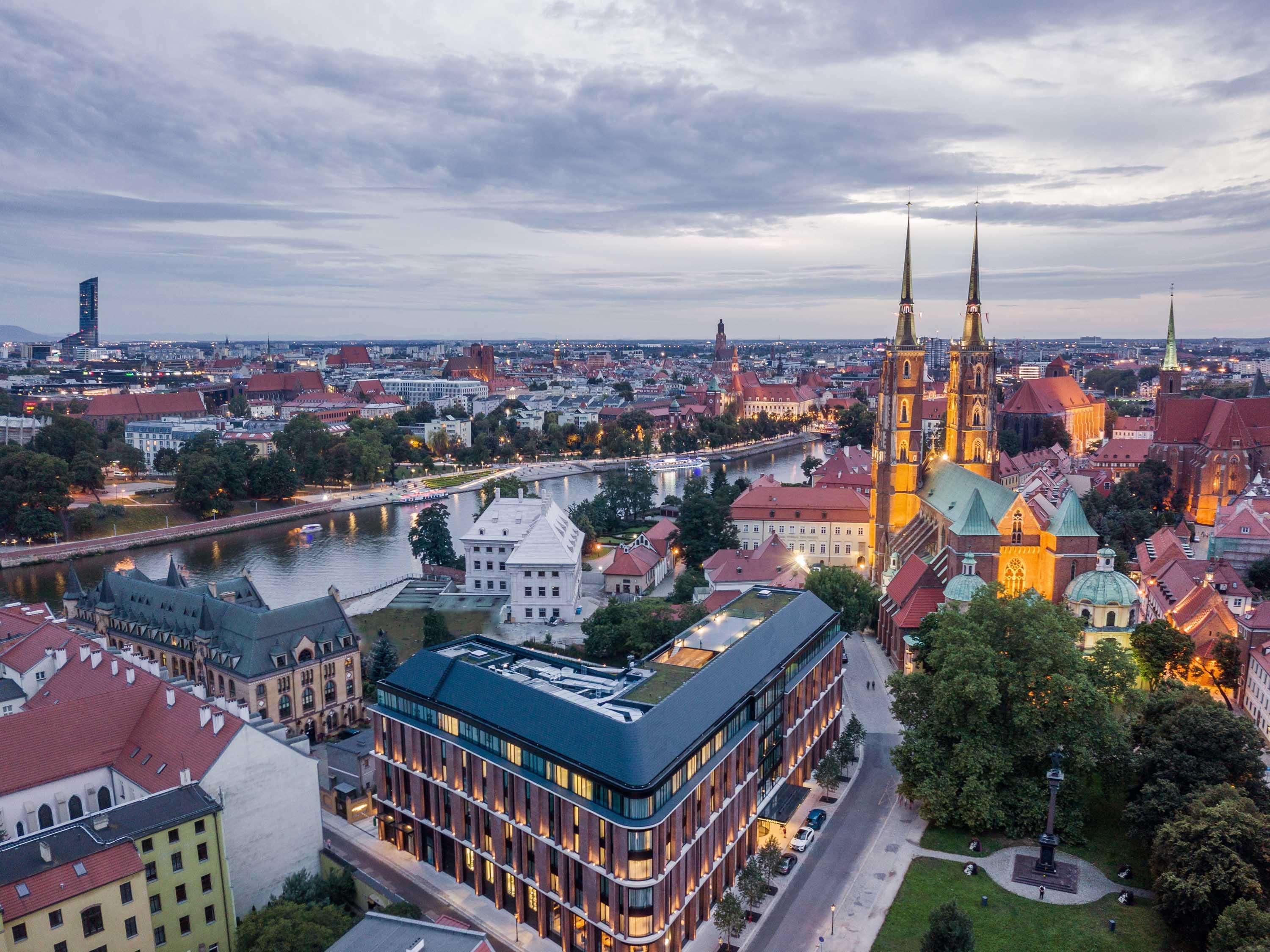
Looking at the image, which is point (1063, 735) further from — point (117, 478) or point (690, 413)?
point (690, 413)

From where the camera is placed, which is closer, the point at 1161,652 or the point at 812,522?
the point at 1161,652

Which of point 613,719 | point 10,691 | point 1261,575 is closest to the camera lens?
point 613,719

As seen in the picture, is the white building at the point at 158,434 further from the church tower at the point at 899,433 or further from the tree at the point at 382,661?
the church tower at the point at 899,433

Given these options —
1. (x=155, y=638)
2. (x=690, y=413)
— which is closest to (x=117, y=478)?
(x=155, y=638)

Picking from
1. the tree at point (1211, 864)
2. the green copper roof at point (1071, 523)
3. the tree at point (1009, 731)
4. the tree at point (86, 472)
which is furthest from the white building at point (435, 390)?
the tree at point (1211, 864)

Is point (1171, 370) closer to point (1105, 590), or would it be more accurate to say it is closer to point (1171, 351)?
point (1171, 351)

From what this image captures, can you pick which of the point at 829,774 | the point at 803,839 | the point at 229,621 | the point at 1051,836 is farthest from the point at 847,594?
the point at 229,621

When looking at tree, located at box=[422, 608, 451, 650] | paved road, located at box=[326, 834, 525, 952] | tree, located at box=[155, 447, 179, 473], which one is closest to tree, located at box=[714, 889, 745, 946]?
paved road, located at box=[326, 834, 525, 952]
